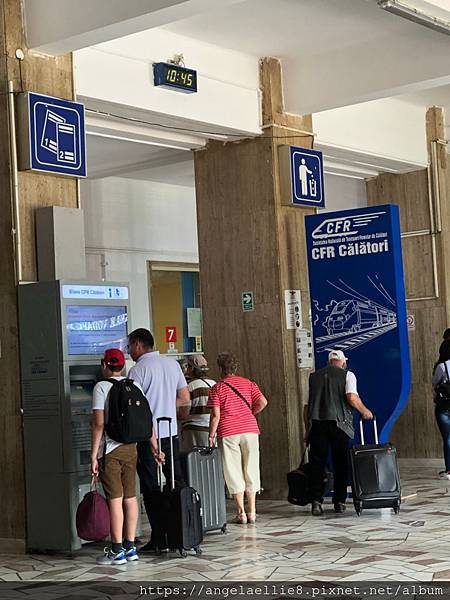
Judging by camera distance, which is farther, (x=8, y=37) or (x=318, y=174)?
(x=318, y=174)

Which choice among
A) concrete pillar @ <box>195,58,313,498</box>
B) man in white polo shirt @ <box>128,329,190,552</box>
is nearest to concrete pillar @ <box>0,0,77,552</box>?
man in white polo shirt @ <box>128,329,190,552</box>

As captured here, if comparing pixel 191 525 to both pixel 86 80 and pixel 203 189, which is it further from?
pixel 203 189

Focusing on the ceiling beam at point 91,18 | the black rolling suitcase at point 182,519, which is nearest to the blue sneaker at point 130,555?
the black rolling suitcase at point 182,519

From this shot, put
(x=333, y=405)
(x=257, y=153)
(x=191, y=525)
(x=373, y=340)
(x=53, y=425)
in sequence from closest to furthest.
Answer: (x=191, y=525) → (x=53, y=425) → (x=333, y=405) → (x=373, y=340) → (x=257, y=153)

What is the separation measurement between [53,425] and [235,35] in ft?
13.6

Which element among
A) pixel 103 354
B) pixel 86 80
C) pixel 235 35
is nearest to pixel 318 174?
pixel 235 35

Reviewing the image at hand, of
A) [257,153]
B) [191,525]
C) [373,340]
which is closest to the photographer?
[191,525]

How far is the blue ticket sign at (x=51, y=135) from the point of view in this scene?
25.1 ft

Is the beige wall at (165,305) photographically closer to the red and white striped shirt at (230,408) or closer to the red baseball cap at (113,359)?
the red and white striped shirt at (230,408)

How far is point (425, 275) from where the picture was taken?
12758mm

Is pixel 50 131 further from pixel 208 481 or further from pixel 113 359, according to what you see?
pixel 208 481

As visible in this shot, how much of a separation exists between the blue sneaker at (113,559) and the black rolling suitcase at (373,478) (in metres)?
2.31

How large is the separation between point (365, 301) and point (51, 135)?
308 centimetres

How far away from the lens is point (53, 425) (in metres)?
7.36
